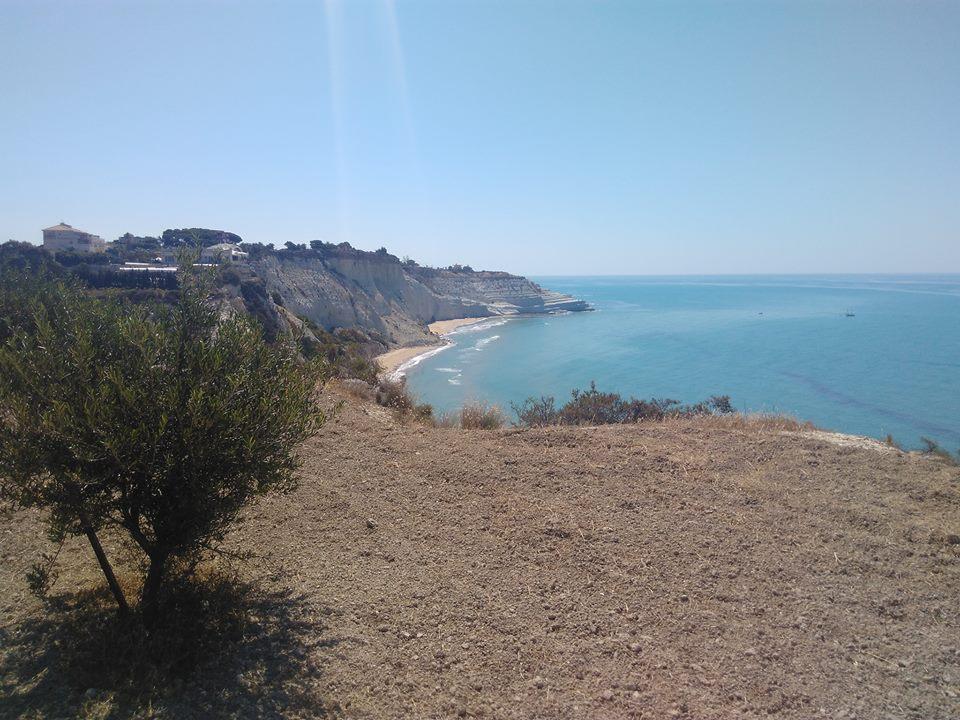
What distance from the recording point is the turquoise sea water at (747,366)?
38688mm

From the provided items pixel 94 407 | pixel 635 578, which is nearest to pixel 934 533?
pixel 635 578

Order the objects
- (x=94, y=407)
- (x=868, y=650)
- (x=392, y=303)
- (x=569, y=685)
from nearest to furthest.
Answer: (x=94, y=407)
(x=569, y=685)
(x=868, y=650)
(x=392, y=303)

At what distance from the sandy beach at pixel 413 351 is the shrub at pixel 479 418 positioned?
26.5 meters

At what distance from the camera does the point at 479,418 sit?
12.3 meters

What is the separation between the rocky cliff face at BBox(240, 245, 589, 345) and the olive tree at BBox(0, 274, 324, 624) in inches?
1428

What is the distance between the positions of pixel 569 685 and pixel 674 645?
3.57 ft

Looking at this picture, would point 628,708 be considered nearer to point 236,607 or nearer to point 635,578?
point 635,578

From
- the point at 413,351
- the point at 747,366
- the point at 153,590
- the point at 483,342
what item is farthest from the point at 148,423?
the point at 483,342

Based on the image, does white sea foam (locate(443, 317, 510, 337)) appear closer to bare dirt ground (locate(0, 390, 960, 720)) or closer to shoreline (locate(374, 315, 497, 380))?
shoreline (locate(374, 315, 497, 380))

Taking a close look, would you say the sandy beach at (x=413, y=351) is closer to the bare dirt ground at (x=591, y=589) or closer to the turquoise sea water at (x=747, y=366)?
the turquoise sea water at (x=747, y=366)

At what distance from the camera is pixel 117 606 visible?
17.4 ft

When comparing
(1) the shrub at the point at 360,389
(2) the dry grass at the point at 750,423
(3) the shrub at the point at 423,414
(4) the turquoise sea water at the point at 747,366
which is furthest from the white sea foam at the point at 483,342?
(2) the dry grass at the point at 750,423

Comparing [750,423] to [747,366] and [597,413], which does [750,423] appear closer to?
[597,413]

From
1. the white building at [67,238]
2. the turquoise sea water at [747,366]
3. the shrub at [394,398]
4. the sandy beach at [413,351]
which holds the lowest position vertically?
the turquoise sea water at [747,366]
